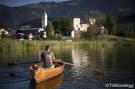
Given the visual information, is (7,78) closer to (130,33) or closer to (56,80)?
(56,80)

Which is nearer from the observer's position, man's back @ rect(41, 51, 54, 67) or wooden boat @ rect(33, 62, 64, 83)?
wooden boat @ rect(33, 62, 64, 83)

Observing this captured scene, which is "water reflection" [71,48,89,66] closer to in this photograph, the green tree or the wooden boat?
the wooden boat

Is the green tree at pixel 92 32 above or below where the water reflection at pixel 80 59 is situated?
above

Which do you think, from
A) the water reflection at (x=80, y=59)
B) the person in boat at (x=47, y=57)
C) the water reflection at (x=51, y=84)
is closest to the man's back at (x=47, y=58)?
the person in boat at (x=47, y=57)

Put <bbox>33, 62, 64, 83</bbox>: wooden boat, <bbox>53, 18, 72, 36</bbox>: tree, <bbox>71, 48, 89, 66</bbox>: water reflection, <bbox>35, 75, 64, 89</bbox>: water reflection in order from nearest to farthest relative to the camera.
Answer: <bbox>35, 75, 64, 89</bbox>: water reflection, <bbox>33, 62, 64, 83</bbox>: wooden boat, <bbox>71, 48, 89, 66</bbox>: water reflection, <bbox>53, 18, 72, 36</bbox>: tree

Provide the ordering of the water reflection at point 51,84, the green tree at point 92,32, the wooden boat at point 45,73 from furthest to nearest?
the green tree at point 92,32
the wooden boat at point 45,73
the water reflection at point 51,84

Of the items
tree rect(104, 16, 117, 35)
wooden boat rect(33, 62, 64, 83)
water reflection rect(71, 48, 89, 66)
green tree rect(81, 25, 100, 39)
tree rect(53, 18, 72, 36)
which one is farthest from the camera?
tree rect(104, 16, 117, 35)

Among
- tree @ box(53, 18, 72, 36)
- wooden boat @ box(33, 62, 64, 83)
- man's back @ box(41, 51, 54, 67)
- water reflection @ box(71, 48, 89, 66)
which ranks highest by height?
tree @ box(53, 18, 72, 36)

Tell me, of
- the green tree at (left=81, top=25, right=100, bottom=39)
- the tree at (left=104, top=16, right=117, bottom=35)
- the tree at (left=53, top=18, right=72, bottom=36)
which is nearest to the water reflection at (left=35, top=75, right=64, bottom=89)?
the green tree at (left=81, top=25, right=100, bottom=39)

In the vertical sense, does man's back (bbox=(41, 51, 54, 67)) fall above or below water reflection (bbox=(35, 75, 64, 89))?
above

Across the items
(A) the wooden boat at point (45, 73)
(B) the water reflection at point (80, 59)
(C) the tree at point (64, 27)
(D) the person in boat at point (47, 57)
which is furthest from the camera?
(C) the tree at point (64, 27)

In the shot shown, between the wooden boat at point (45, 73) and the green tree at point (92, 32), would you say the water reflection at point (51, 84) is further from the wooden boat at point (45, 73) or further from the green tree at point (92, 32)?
the green tree at point (92, 32)

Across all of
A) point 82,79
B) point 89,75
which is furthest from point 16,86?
point 89,75

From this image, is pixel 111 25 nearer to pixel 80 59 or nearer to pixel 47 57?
pixel 80 59
